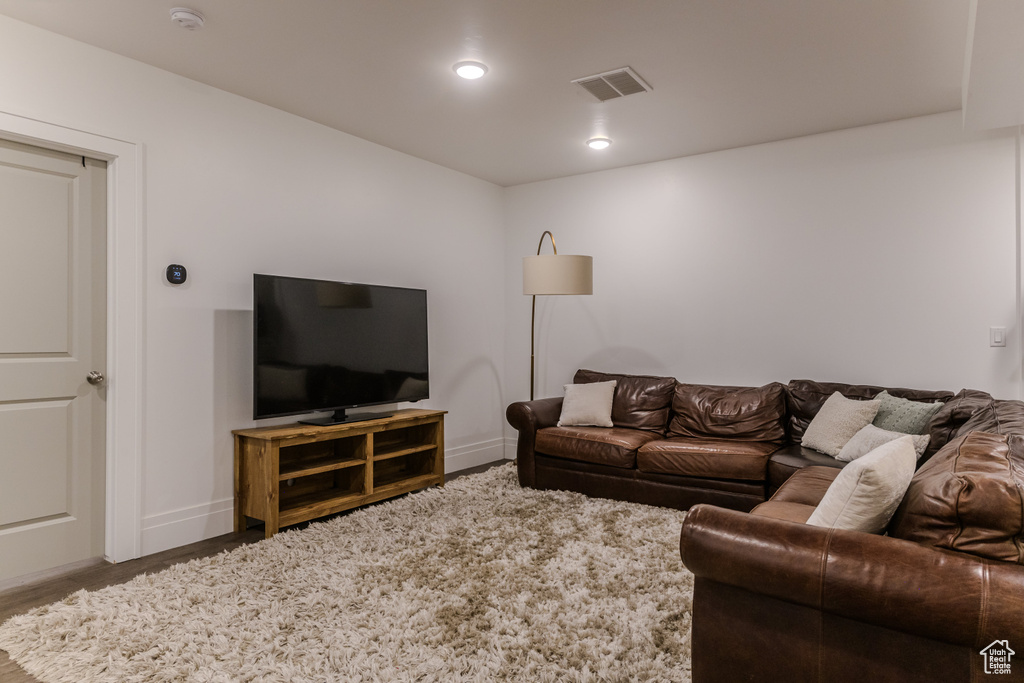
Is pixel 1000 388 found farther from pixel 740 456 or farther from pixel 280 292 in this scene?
pixel 280 292

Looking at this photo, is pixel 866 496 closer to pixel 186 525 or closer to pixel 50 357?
pixel 186 525

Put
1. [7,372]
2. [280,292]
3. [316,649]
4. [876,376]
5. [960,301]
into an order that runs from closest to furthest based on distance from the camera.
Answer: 1. [316,649]
2. [7,372]
3. [280,292]
4. [960,301]
5. [876,376]

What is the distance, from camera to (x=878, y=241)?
13.3 ft

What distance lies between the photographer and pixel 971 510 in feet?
4.40

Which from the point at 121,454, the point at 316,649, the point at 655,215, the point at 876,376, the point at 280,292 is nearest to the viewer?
the point at 316,649

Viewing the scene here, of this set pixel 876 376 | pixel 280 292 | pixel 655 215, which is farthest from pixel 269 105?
pixel 876 376

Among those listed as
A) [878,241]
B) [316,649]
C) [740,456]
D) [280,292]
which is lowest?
[316,649]

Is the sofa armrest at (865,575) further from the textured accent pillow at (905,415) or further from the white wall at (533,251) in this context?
the white wall at (533,251)

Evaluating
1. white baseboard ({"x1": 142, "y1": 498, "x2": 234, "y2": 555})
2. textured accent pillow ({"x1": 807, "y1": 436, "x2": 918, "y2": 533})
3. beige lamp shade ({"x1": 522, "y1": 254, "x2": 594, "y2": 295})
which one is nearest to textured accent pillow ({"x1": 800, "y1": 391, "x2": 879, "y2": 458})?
beige lamp shade ({"x1": 522, "y1": 254, "x2": 594, "y2": 295})

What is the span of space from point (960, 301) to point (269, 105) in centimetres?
461

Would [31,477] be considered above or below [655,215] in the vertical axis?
below

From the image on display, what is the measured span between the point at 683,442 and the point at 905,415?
50.9 inches

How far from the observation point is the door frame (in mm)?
3035

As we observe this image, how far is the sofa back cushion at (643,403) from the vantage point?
14.9ft
